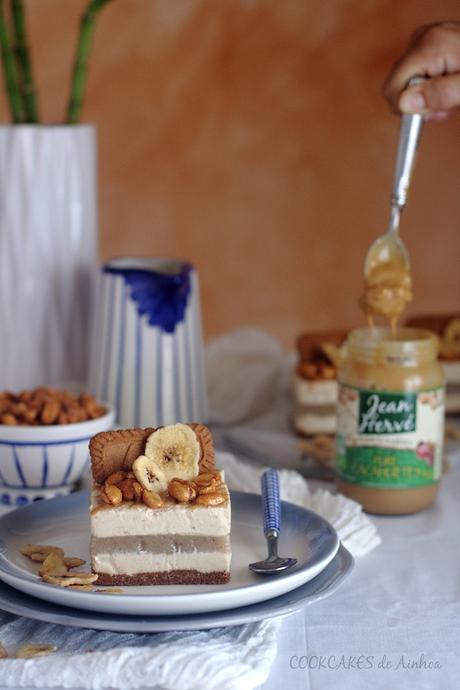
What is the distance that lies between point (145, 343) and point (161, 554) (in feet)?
1.65

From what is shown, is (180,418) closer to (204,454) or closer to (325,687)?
(204,454)

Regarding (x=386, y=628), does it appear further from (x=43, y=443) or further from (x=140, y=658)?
(x=43, y=443)

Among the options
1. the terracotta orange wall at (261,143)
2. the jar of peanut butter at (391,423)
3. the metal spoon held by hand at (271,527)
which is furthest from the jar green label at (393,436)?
the terracotta orange wall at (261,143)

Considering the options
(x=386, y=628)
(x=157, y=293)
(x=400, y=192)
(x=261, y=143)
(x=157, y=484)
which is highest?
(x=261, y=143)

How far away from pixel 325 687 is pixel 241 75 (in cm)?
142

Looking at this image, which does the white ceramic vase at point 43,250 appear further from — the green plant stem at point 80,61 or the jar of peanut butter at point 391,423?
the jar of peanut butter at point 391,423

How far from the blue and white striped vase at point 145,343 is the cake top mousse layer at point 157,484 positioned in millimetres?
428

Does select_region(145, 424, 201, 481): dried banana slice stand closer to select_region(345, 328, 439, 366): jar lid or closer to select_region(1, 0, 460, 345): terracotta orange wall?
select_region(345, 328, 439, 366): jar lid

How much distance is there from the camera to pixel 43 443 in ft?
3.20

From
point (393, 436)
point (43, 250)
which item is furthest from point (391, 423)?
point (43, 250)

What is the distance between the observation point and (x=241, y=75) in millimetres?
1884

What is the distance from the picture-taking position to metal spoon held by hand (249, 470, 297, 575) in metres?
Result: 0.76

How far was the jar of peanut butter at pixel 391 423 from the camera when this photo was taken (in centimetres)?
96

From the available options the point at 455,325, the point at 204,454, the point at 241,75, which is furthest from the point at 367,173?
the point at 204,454
